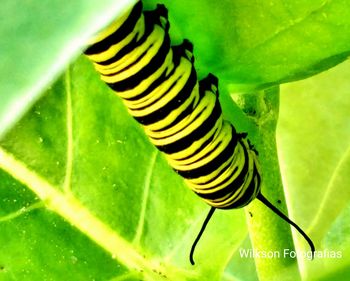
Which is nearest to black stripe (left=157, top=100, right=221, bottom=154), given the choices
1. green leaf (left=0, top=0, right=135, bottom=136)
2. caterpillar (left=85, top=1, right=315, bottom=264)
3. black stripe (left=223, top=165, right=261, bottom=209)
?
caterpillar (left=85, top=1, right=315, bottom=264)

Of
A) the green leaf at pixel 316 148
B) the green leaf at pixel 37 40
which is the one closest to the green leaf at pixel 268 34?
the green leaf at pixel 37 40

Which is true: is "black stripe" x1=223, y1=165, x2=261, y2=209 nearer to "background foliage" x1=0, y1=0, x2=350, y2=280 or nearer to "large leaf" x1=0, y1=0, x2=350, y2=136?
"background foliage" x1=0, y1=0, x2=350, y2=280

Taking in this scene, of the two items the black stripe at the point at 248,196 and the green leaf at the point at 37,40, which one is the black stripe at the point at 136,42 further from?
the green leaf at the point at 37,40

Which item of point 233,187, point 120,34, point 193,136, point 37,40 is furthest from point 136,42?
point 37,40

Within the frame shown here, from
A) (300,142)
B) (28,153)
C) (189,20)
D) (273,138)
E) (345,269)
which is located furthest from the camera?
(300,142)

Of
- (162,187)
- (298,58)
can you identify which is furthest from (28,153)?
(298,58)

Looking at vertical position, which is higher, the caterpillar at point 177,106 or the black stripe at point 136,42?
the black stripe at point 136,42

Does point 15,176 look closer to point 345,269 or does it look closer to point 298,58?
point 298,58
